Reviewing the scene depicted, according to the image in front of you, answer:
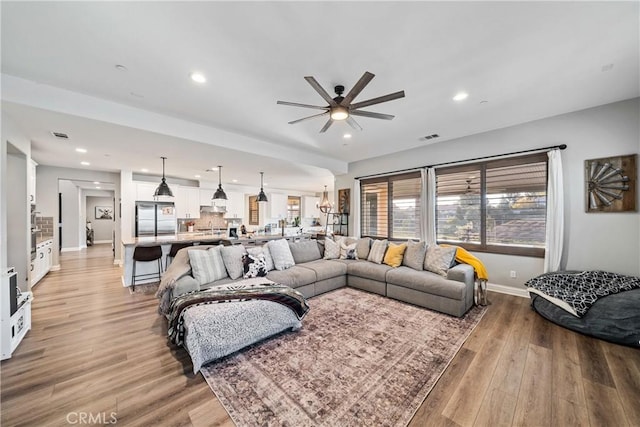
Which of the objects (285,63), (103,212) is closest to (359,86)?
(285,63)

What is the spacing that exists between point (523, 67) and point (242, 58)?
2782 mm

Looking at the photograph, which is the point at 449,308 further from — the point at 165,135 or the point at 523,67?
the point at 165,135

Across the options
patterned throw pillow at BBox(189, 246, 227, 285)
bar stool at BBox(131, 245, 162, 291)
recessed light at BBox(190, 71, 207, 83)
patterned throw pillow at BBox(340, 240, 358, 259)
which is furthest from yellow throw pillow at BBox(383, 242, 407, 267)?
bar stool at BBox(131, 245, 162, 291)

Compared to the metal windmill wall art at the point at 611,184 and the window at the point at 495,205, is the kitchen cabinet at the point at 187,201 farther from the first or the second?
the metal windmill wall art at the point at 611,184

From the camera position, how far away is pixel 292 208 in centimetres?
1098

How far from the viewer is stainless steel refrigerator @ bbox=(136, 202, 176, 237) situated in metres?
6.31

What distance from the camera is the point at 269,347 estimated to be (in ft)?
Result: 7.98

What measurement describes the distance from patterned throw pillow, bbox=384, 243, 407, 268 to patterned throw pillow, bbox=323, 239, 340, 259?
0.98m

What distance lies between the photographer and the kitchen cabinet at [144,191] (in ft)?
21.1

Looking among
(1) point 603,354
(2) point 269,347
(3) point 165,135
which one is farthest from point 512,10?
(3) point 165,135

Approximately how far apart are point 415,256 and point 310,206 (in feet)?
25.7

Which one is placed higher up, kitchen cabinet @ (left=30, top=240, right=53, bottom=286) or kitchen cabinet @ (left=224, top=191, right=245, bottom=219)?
kitchen cabinet @ (left=224, top=191, right=245, bottom=219)

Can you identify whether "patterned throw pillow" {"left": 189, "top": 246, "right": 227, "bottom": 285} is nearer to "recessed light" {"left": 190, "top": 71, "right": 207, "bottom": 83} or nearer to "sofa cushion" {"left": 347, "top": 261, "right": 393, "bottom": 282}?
"recessed light" {"left": 190, "top": 71, "right": 207, "bottom": 83}

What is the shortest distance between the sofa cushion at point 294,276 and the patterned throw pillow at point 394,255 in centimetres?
135
